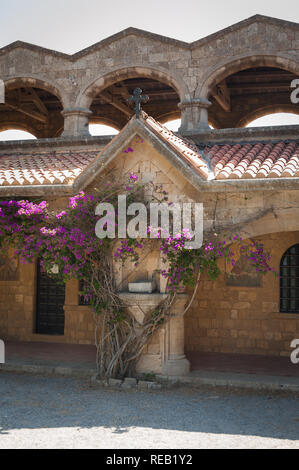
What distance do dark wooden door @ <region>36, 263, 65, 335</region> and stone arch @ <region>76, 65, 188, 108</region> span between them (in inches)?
163

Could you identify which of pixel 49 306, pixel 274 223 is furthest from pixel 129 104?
pixel 274 223

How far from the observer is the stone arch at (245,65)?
10445 mm

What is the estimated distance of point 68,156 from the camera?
1101 centimetres

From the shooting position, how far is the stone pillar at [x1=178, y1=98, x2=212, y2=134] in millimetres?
10812

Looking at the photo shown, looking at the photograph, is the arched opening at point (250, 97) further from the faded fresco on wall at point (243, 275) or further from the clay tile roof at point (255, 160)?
the faded fresco on wall at point (243, 275)

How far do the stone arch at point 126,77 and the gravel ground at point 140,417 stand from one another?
622 centimetres

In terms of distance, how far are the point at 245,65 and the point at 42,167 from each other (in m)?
4.72

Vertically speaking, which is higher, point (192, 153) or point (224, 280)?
point (192, 153)

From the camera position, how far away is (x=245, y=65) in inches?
423

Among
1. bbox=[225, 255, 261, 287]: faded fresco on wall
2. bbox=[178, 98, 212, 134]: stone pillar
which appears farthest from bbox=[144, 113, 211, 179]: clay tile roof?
bbox=[225, 255, 261, 287]: faded fresco on wall

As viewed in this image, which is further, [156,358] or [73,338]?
[73,338]

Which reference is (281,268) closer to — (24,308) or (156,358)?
(156,358)
